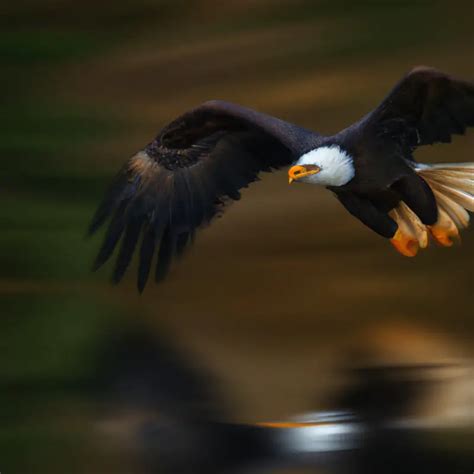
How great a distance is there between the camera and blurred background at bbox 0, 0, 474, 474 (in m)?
4.52

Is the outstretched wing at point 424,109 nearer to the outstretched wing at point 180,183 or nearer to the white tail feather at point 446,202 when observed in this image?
the white tail feather at point 446,202

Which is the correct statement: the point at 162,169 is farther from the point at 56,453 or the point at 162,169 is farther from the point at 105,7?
the point at 105,7

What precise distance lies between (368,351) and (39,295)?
1.45 m

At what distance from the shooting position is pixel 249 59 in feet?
16.3

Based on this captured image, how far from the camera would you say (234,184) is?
3156mm

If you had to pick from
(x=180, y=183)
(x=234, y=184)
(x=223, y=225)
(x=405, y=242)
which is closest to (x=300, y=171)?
(x=234, y=184)

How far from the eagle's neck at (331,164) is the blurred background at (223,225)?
176 cm

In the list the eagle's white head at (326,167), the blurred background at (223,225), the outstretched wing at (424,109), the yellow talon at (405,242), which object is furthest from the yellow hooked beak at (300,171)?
the blurred background at (223,225)

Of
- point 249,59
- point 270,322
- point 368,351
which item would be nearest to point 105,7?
point 249,59

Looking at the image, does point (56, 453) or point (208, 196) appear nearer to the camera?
point (208, 196)

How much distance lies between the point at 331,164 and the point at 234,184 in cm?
44

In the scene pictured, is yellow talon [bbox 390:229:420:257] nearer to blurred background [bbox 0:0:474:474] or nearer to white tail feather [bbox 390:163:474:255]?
white tail feather [bbox 390:163:474:255]

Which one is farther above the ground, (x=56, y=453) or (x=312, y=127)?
(x=312, y=127)

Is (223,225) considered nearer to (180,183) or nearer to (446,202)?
(180,183)
